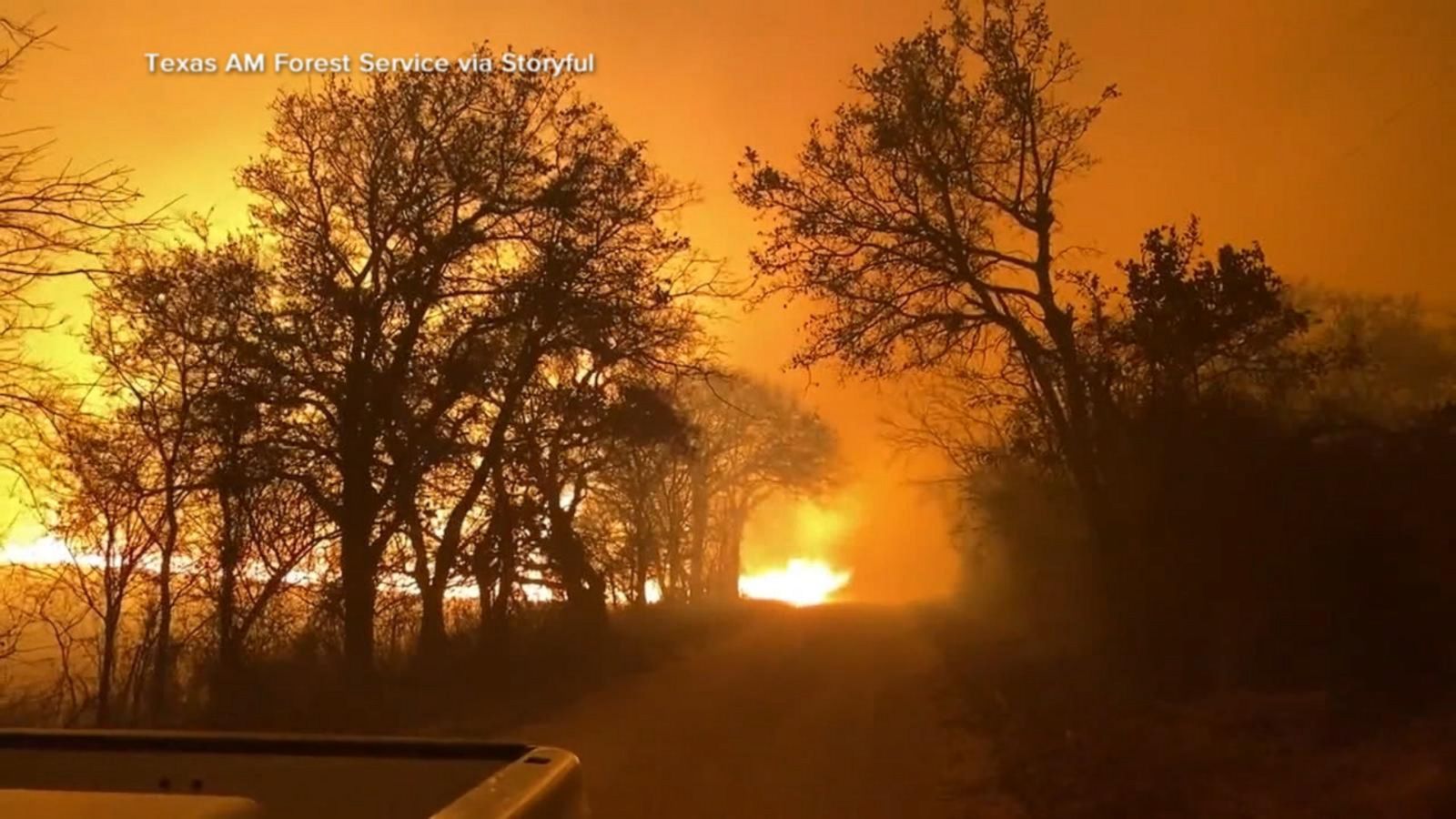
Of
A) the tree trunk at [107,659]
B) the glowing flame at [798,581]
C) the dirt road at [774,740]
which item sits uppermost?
the glowing flame at [798,581]

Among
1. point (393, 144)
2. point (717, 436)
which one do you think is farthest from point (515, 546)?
point (717, 436)

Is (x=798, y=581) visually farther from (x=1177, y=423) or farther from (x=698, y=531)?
(x=1177, y=423)

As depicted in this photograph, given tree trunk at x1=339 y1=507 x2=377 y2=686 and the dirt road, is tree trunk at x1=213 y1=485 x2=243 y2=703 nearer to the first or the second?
tree trunk at x1=339 y1=507 x2=377 y2=686

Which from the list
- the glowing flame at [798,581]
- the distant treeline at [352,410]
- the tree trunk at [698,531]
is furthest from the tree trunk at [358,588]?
the glowing flame at [798,581]

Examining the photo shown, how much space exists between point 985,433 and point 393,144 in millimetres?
11763

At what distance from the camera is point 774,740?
11445 millimetres

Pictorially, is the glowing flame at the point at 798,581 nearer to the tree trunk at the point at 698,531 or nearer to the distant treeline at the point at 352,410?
the tree trunk at the point at 698,531

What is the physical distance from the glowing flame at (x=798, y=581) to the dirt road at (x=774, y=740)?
3234 cm

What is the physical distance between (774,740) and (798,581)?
1662 inches

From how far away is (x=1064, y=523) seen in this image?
1944cm

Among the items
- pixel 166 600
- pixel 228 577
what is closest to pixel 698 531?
pixel 228 577

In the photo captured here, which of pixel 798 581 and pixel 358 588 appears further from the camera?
pixel 798 581

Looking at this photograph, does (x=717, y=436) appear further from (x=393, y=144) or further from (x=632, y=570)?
(x=393, y=144)

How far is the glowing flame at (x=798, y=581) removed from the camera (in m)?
52.0
